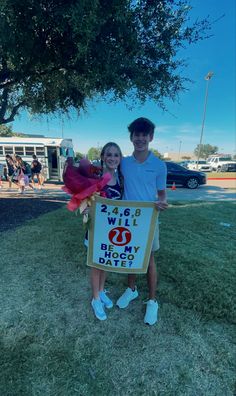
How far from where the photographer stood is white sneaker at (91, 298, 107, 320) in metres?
2.40

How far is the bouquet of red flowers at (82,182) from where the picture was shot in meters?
2.00

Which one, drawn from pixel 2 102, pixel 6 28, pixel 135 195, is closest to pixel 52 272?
pixel 135 195

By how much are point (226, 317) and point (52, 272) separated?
224 centimetres

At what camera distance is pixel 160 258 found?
381 cm

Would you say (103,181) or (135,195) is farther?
(135,195)

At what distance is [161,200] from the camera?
2281mm

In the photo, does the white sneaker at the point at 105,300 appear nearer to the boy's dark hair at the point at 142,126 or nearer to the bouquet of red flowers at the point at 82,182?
the bouquet of red flowers at the point at 82,182

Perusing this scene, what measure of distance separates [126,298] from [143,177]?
1407 mm

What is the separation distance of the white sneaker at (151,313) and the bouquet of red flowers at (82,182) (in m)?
1.27

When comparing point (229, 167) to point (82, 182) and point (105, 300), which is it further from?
point (82, 182)

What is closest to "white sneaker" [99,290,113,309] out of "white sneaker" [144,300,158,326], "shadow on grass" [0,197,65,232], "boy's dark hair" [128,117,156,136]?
"white sneaker" [144,300,158,326]

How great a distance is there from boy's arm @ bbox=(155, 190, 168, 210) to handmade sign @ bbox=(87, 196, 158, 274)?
6 centimetres

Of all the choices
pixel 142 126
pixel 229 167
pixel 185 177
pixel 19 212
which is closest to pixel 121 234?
pixel 142 126

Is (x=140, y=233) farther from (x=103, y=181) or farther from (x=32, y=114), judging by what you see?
(x=32, y=114)
